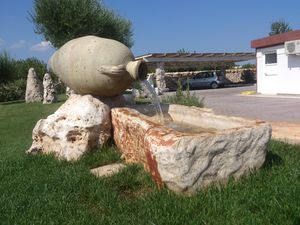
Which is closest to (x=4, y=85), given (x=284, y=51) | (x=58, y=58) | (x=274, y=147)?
(x=284, y=51)

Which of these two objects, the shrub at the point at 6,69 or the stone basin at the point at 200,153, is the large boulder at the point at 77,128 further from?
the shrub at the point at 6,69

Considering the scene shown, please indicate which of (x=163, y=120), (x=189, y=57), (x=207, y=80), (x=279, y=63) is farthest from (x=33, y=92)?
(x=163, y=120)

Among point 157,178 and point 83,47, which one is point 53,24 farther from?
point 157,178

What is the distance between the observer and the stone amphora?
6000 millimetres

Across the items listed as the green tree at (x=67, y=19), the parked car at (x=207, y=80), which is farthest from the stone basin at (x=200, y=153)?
the parked car at (x=207, y=80)

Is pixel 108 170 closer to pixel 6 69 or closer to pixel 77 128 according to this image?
pixel 77 128

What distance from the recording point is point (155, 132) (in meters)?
4.26

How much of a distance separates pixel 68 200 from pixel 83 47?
9.56ft

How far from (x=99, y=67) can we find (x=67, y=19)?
43.5 feet

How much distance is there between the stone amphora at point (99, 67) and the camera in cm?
600

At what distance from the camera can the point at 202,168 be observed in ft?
13.1

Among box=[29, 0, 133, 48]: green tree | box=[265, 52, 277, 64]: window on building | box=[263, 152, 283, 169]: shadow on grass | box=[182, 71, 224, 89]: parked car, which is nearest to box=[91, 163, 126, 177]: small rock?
box=[263, 152, 283, 169]: shadow on grass

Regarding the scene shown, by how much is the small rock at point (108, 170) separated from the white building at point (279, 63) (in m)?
15.8

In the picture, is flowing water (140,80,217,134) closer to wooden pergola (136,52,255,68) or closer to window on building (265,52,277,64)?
window on building (265,52,277,64)
